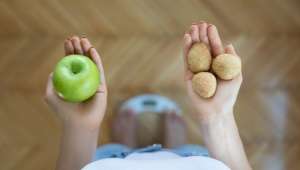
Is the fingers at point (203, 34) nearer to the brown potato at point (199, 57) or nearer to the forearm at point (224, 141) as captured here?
the brown potato at point (199, 57)

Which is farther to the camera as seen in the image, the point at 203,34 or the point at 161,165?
the point at 203,34

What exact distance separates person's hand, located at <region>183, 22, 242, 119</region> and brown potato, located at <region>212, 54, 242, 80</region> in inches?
0.7

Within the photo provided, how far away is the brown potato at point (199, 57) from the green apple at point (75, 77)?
0.18 meters

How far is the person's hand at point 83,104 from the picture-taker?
894mm

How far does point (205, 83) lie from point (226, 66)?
1.9 inches

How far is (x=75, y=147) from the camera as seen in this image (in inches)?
35.6

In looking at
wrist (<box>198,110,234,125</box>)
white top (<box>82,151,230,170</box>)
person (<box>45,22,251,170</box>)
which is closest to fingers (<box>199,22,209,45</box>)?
person (<box>45,22,251,170</box>)

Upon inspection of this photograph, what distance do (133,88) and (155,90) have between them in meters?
0.06

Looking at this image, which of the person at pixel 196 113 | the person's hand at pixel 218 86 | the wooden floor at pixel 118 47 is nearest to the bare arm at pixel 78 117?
the person at pixel 196 113

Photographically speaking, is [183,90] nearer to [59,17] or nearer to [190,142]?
[190,142]

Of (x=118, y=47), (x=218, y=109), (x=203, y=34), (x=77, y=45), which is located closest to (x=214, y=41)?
(x=203, y=34)

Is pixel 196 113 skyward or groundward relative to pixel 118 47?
groundward

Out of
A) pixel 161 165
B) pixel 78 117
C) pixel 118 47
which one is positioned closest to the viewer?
pixel 161 165

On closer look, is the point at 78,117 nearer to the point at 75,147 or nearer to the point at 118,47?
the point at 75,147
